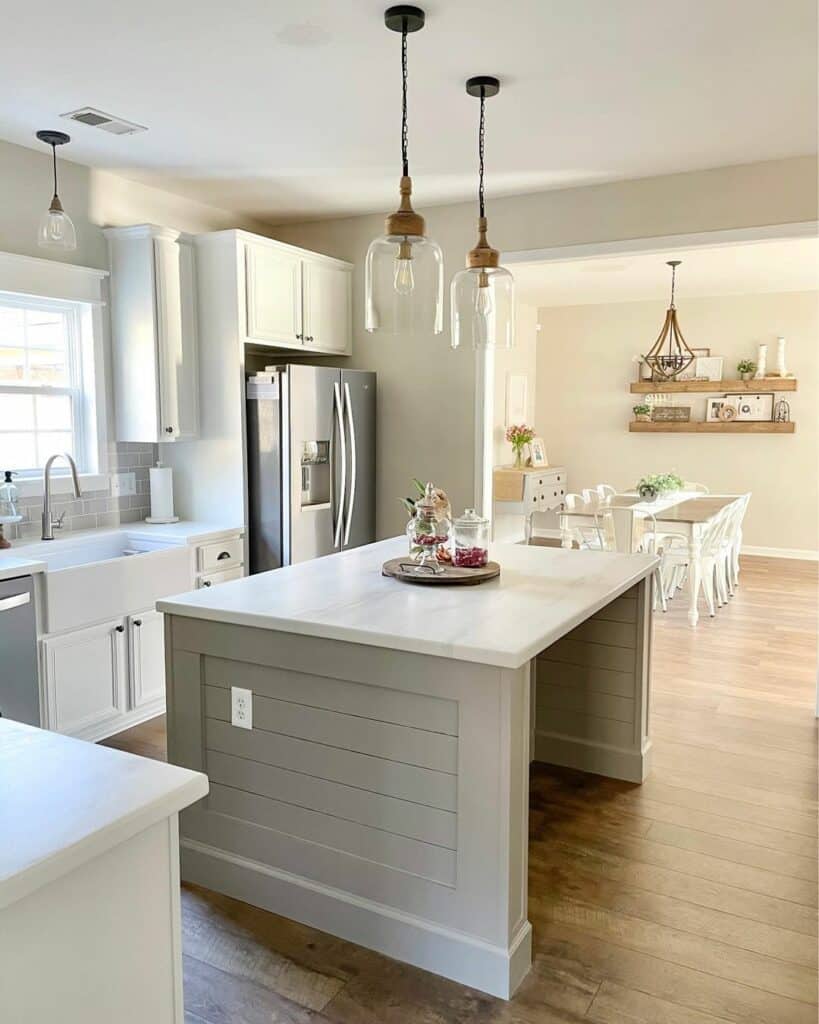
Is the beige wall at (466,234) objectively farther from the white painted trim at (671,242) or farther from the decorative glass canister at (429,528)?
the decorative glass canister at (429,528)

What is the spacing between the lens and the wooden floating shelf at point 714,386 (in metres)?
8.15

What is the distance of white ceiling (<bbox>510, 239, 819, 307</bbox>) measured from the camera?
6.21 meters

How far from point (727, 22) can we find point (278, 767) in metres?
2.66

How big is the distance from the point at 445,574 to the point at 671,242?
2.59 metres

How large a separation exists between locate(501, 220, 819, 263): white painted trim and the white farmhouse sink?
251 cm

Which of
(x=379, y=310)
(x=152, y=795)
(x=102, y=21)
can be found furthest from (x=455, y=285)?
(x=152, y=795)

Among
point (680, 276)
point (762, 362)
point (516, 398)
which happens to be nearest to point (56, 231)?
point (680, 276)

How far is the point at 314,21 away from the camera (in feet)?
8.54

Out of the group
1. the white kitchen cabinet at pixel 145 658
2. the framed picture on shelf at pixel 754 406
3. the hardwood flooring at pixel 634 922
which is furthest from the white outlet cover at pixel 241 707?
the framed picture on shelf at pixel 754 406

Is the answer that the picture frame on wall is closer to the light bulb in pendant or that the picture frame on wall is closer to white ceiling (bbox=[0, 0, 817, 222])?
white ceiling (bbox=[0, 0, 817, 222])

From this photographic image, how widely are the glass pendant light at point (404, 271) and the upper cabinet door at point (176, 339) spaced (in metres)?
2.04

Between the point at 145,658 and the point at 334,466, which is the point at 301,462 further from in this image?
the point at 145,658

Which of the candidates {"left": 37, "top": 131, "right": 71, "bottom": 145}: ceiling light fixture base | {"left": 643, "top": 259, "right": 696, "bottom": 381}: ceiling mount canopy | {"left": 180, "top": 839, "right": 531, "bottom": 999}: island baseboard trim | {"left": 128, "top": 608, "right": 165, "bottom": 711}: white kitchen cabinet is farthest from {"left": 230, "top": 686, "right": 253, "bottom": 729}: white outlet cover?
{"left": 643, "top": 259, "right": 696, "bottom": 381}: ceiling mount canopy

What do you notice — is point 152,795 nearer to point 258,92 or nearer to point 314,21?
point 314,21
